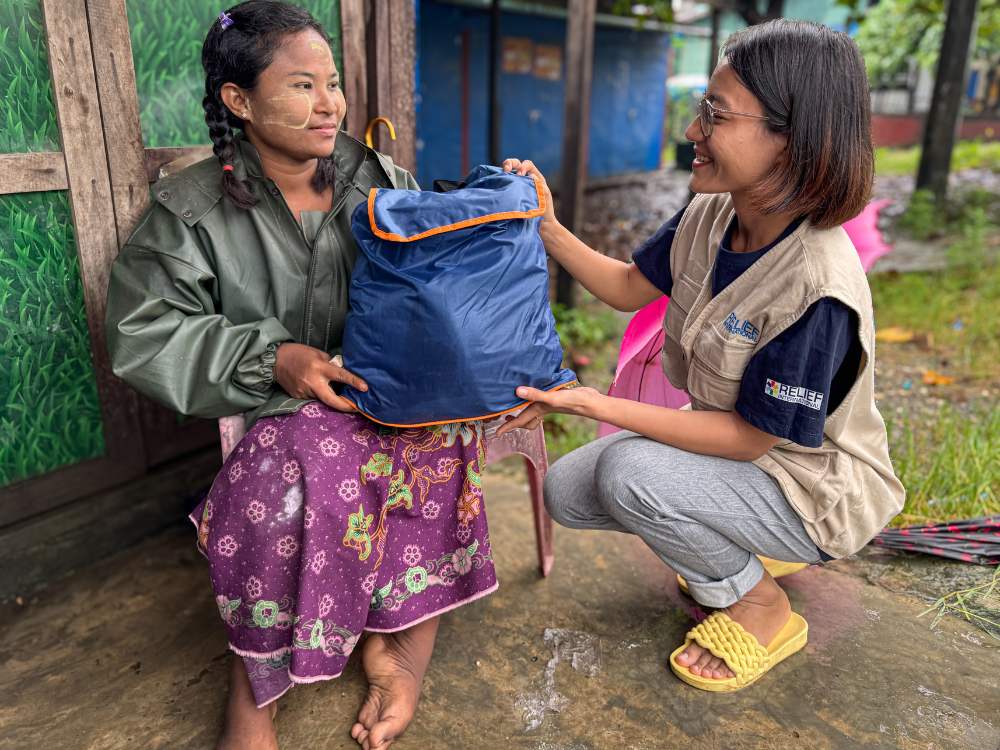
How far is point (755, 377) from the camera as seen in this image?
1.79 metres

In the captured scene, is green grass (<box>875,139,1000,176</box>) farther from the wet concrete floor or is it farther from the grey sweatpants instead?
the grey sweatpants

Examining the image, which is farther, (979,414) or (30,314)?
(979,414)

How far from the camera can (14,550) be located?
2.38m

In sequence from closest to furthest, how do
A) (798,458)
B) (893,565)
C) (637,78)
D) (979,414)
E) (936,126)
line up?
1. (798,458)
2. (893,565)
3. (979,414)
4. (936,126)
5. (637,78)

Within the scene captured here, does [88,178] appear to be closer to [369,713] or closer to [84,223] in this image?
[84,223]

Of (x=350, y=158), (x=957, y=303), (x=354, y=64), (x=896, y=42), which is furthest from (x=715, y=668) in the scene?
(x=896, y=42)

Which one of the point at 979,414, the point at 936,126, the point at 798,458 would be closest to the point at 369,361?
the point at 798,458

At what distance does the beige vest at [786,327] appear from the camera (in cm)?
174

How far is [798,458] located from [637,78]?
12.6 meters

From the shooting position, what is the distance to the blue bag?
1.72 metres

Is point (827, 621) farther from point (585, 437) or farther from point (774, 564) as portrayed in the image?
point (585, 437)

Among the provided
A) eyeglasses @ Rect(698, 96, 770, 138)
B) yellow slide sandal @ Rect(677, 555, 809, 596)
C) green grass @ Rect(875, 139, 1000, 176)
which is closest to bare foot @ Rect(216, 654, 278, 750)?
yellow slide sandal @ Rect(677, 555, 809, 596)

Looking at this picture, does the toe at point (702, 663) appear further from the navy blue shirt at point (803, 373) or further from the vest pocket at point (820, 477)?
the navy blue shirt at point (803, 373)

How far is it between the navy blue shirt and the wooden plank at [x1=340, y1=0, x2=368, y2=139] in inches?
65.6
